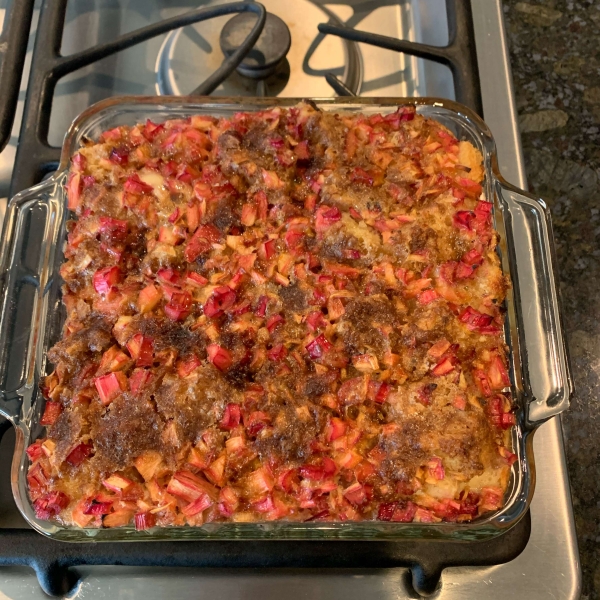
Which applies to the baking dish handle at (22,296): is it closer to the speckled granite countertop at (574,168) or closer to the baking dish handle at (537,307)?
the baking dish handle at (537,307)

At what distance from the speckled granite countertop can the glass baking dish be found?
0.82 feet

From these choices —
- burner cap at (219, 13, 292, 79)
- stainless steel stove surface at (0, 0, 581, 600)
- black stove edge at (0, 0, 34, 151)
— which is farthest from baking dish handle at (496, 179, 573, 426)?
black stove edge at (0, 0, 34, 151)

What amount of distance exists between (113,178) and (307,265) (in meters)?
0.45

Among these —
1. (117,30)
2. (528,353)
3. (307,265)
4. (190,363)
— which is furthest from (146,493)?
(117,30)

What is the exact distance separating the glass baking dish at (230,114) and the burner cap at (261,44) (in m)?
0.29

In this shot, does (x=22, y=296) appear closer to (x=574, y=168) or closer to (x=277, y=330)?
(x=277, y=330)

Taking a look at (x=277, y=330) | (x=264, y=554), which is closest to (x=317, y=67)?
(x=277, y=330)

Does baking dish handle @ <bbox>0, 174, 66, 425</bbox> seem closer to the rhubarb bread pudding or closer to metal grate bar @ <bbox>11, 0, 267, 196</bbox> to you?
the rhubarb bread pudding

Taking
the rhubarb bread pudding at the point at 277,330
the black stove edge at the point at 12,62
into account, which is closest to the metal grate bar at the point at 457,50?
the rhubarb bread pudding at the point at 277,330

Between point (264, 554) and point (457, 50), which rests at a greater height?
point (457, 50)

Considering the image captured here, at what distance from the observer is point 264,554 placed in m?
1.09

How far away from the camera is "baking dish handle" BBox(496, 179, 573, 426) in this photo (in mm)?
1048

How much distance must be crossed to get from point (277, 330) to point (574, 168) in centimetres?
104

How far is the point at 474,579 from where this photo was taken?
44.3 inches
